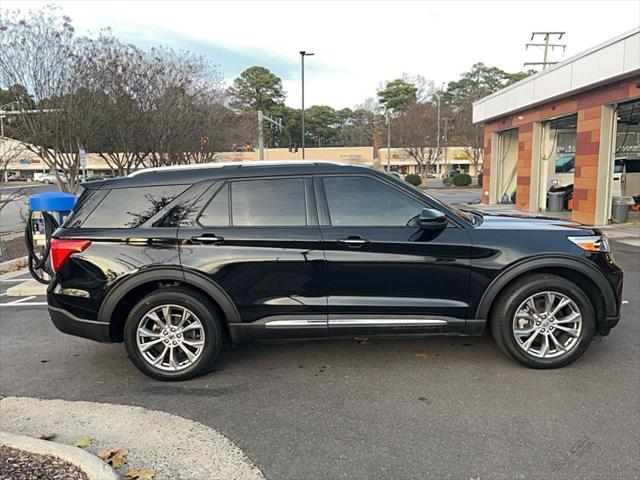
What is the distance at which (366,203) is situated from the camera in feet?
13.3

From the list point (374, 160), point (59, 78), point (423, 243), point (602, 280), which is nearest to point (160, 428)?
point (423, 243)

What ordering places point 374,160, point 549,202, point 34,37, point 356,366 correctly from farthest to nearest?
point 374,160, point 549,202, point 34,37, point 356,366

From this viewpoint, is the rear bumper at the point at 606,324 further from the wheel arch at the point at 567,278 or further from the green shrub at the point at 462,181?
the green shrub at the point at 462,181

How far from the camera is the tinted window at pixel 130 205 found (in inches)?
160

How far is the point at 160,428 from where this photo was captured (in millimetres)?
3273

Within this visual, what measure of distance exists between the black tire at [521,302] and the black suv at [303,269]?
11mm

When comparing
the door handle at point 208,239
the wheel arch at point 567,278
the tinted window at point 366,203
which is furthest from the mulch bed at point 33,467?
the wheel arch at point 567,278

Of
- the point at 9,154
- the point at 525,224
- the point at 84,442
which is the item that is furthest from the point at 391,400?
the point at 9,154

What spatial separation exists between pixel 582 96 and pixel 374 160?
53.0 meters

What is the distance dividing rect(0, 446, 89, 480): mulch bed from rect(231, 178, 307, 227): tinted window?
2068 millimetres

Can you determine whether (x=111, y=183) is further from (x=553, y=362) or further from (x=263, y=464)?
(x=553, y=362)

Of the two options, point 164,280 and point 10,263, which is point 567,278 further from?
point 10,263

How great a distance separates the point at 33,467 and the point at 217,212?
85.0 inches

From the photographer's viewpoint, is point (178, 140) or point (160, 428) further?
point (178, 140)
